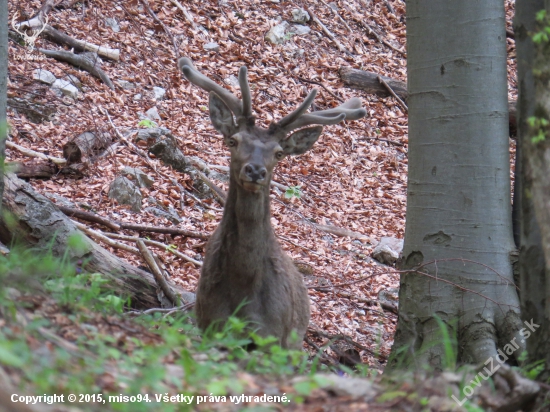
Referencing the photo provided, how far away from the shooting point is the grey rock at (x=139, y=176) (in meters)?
9.23

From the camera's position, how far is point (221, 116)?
21.3 feet

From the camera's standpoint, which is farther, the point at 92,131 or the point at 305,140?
the point at 92,131

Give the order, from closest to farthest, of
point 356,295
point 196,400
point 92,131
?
point 196,400 < point 356,295 < point 92,131

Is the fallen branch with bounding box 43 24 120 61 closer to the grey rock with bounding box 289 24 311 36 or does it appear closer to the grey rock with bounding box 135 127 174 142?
the grey rock with bounding box 135 127 174 142

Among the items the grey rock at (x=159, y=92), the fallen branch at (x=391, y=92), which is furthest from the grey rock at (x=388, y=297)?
the fallen branch at (x=391, y=92)

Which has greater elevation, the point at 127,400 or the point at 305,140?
the point at 305,140

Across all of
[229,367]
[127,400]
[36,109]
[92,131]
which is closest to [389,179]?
[92,131]

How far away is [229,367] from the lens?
11.7ft

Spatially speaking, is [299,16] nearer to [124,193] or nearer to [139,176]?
[139,176]

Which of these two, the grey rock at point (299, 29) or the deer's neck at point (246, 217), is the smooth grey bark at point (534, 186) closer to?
the deer's neck at point (246, 217)

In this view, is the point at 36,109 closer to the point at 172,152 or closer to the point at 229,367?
the point at 172,152

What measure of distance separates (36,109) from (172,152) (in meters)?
2.04

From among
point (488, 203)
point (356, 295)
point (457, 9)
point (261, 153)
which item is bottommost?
point (356, 295)

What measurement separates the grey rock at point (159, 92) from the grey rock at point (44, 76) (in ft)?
5.24
